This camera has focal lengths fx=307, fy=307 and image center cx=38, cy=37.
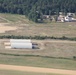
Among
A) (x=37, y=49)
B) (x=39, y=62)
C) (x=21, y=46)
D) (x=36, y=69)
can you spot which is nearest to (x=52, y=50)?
(x=37, y=49)

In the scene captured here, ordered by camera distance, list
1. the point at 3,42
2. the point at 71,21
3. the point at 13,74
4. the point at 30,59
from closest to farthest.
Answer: the point at 13,74 → the point at 30,59 → the point at 3,42 → the point at 71,21

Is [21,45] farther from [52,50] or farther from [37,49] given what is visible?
[52,50]

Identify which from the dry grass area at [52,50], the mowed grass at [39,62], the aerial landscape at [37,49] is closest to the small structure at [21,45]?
the aerial landscape at [37,49]

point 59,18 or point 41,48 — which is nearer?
point 41,48

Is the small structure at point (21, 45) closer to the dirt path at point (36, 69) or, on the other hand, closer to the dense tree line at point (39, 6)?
the dirt path at point (36, 69)

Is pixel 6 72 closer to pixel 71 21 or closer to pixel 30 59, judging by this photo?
pixel 30 59

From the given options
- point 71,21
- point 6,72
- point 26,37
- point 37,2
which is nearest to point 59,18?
point 71,21

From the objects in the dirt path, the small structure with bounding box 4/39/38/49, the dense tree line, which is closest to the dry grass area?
the small structure with bounding box 4/39/38/49

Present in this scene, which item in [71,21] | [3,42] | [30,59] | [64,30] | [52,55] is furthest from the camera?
[71,21]
